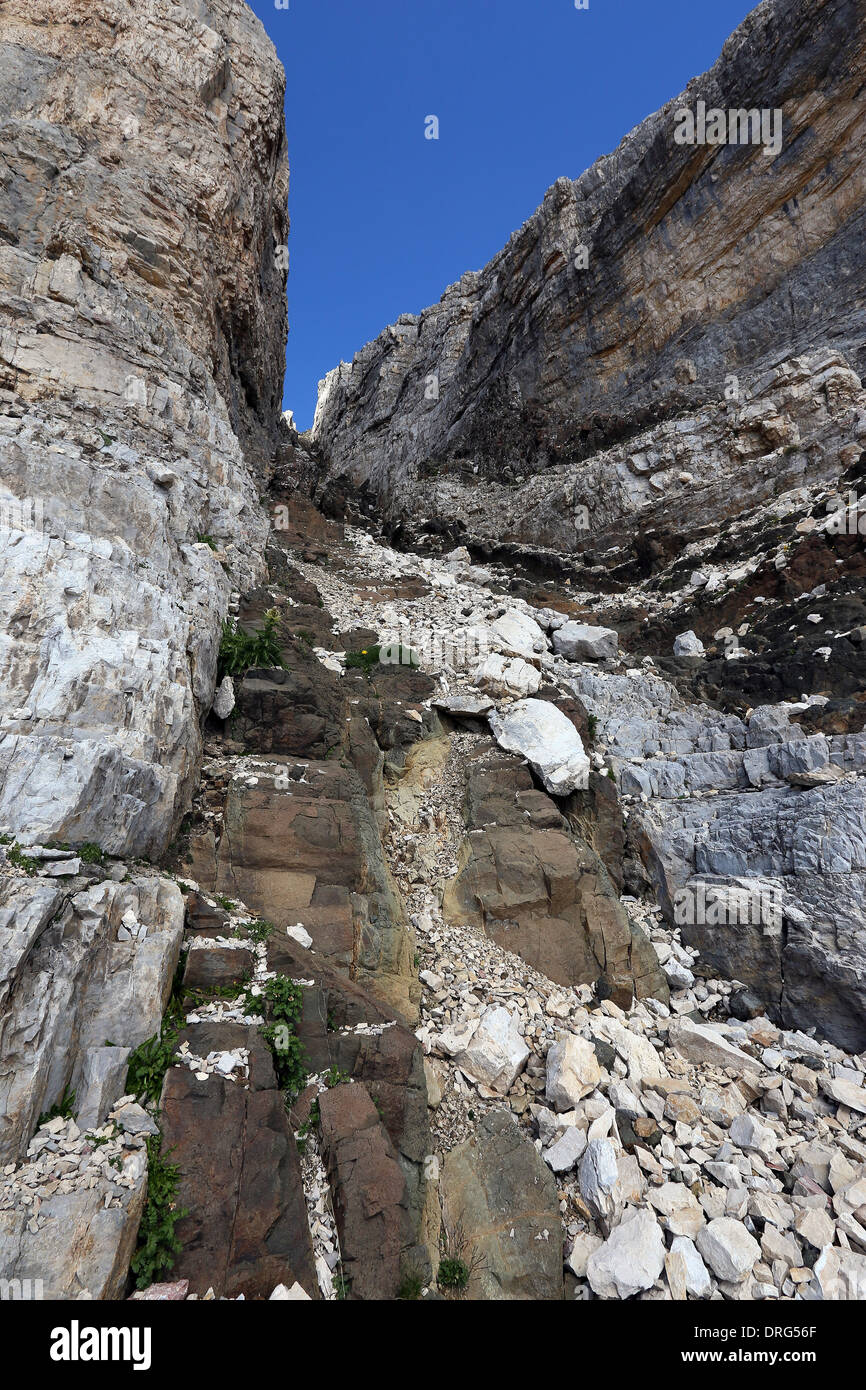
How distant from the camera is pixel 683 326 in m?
26.4

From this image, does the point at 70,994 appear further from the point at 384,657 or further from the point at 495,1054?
the point at 384,657

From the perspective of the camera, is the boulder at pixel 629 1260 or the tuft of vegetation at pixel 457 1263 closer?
the boulder at pixel 629 1260

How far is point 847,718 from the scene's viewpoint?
10445 mm

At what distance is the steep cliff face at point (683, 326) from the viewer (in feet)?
69.2

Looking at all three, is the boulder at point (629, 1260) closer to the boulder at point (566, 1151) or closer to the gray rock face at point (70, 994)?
the boulder at point (566, 1151)

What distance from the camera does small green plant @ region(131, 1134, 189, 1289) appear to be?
14.0 ft

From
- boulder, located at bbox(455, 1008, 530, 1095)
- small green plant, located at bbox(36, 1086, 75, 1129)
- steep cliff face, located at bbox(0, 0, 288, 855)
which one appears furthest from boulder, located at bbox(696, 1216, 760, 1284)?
steep cliff face, located at bbox(0, 0, 288, 855)

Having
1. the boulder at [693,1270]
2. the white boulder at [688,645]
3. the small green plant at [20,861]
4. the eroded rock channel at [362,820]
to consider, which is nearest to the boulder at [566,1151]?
the eroded rock channel at [362,820]

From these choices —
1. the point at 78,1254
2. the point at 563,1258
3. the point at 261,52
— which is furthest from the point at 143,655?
the point at 261,52

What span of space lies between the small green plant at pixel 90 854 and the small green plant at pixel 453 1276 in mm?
5103

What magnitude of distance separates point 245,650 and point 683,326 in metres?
27.1

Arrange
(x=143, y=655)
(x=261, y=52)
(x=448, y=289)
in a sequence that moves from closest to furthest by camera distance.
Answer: (x=143, y=655) → (x=261, y=52) → (x=448, y=289)
